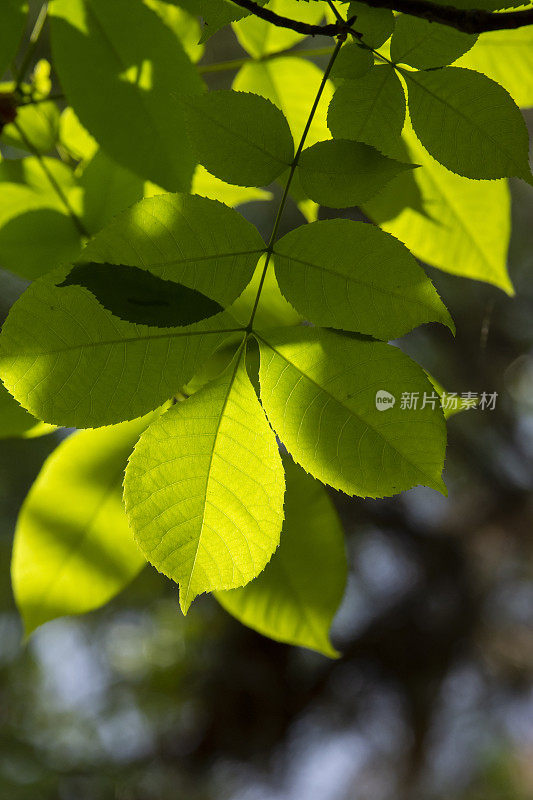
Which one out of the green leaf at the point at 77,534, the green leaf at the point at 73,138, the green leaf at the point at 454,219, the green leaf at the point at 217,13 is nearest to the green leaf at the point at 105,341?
the green leaf at the point at 217,13

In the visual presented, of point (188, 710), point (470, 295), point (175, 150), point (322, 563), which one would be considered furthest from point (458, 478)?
point (175, 150)

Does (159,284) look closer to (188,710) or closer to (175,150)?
(175,150)

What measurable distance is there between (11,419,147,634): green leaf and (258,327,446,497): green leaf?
267 mm

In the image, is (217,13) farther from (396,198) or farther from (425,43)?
(396,198)

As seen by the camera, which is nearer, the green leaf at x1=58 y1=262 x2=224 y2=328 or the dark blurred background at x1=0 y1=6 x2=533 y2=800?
the green leaf at x1=58 y1=262 x2=224 y2=328

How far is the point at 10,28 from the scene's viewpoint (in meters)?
0.61

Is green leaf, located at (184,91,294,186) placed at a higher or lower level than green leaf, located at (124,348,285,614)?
higher

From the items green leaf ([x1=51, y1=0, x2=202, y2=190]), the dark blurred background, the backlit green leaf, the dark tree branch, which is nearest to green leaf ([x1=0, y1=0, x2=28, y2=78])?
green leaf ([x1=51, y1=0, x2=202, y2=190])

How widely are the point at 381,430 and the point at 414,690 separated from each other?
277cm

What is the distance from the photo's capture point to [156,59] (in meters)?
0.62

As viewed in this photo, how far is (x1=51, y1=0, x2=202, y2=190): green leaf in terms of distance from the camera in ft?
1.98

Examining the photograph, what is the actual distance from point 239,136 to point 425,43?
6.1 inches

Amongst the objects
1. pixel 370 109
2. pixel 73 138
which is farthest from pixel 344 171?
pixel 73 138

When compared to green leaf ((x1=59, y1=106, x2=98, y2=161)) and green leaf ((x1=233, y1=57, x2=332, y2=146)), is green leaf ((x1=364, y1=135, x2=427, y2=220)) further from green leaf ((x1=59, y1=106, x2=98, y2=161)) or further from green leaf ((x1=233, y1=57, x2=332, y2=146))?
green leaf ((x1=59, y1=106, x2=98, y2=161))
